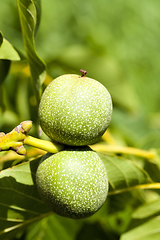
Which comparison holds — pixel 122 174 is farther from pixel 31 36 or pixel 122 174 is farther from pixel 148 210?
pixel 31 36

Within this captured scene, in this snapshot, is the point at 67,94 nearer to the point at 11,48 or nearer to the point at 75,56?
the point at 11,48

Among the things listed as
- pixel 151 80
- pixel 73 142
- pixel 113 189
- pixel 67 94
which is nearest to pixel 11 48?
pixel 67 94

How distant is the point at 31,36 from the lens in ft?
4.63

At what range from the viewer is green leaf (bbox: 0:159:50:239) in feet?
4.51

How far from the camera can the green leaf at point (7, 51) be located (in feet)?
4.72

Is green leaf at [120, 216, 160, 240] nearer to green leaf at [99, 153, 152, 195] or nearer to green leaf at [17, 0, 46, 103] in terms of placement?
green leaf at [99, 153, 152, 195]

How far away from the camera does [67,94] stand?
1213 mm

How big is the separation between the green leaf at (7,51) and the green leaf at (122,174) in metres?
0.66

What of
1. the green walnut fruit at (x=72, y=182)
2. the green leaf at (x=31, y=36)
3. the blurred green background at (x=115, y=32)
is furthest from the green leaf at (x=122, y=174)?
the blurred green background at (x=115, y=32)

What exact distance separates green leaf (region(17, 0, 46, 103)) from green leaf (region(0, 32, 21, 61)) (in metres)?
0.07

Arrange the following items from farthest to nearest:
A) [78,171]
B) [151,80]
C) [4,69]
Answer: [151,80] < [4,69] < [78,171]

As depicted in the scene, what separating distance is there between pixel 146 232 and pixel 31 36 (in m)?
1.16

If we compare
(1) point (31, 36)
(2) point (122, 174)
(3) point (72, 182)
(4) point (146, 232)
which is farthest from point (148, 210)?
(1) point (31, 36)

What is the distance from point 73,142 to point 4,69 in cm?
66
